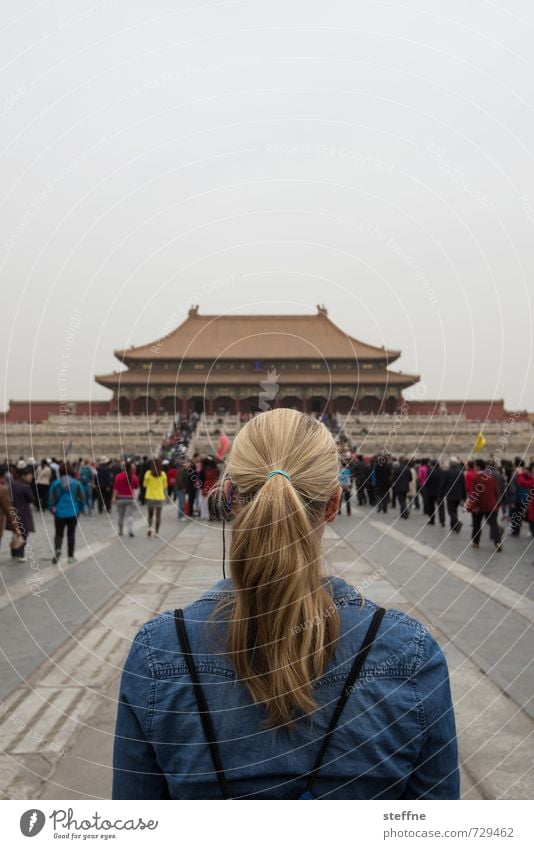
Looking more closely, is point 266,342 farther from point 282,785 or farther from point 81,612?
point 282,785

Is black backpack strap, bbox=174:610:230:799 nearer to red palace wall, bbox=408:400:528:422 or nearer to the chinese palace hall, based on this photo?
the chinese palace hall

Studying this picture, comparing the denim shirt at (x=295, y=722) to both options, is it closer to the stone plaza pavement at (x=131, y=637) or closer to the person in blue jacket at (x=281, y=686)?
the person in blue jacket at (x=281, y=686)

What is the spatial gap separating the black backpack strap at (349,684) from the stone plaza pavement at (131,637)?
22 centimetres

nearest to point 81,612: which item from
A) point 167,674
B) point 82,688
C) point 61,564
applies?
point 82,688

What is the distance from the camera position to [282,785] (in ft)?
4.39

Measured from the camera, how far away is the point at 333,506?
1.54 metres

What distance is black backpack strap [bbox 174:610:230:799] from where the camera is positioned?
1.32 meters

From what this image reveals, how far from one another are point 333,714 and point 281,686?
11cm

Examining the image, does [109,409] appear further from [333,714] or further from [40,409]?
[333,714]

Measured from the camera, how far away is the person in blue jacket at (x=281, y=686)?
1325 mm

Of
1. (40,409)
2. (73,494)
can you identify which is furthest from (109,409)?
(73,494)

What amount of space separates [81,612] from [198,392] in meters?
36.7

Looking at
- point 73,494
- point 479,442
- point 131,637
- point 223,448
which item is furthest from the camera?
point 479,442

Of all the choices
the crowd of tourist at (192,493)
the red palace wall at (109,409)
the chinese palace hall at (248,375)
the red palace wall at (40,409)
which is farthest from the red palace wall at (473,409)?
the crowd of tourist at (192,493)
